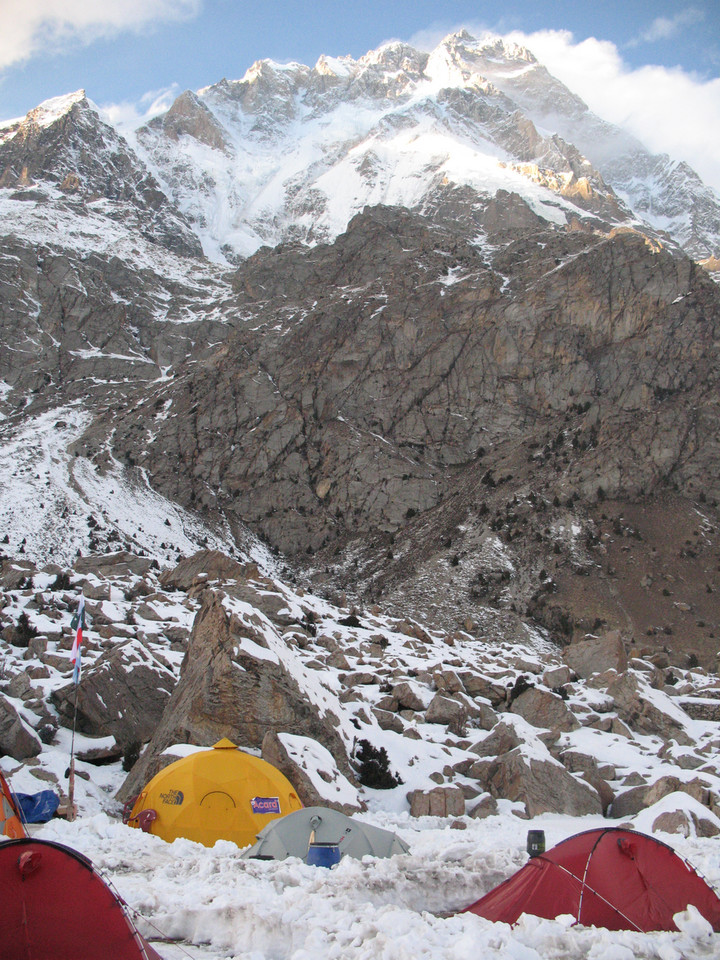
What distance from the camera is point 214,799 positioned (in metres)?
11.3

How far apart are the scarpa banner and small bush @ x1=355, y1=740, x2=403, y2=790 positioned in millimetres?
4418

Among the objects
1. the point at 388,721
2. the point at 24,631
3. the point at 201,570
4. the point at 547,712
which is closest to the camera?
the point at 388,721

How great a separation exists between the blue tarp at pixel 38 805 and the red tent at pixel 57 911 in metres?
6.69

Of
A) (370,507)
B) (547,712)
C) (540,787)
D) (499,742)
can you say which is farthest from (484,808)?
(370,507)

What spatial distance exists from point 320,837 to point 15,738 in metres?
8.60

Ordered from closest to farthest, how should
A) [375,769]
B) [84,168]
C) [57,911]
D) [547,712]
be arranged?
[57,911] → [375,769] → [547,712] → [84,168]

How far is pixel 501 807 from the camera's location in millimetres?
14234

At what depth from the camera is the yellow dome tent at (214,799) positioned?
11.1 m

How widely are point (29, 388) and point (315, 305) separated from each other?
140 feet

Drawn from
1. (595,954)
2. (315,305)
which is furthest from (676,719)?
Answer: (315,305)

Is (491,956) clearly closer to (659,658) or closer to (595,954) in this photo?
(595,954)

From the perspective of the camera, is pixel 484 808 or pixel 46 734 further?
pixel 46 734

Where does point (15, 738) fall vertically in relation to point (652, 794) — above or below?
above

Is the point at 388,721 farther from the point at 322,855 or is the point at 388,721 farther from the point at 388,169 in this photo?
the point at 388,169
